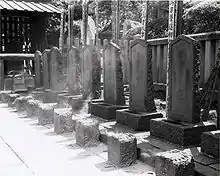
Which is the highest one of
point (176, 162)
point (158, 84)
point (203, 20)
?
point (203, 20)

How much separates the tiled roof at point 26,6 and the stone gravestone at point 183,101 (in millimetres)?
12518

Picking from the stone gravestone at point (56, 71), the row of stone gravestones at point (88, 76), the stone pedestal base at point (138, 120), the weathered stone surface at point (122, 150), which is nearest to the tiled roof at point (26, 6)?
the stone gravestone at point (56, 71)

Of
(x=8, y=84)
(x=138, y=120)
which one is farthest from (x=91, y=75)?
(x=8, y=84)

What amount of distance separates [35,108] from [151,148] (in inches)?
173

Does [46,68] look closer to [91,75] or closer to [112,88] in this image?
[91,75]

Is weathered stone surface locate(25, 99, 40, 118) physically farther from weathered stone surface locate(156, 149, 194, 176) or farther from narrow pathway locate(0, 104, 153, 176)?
weathered stone surface locate(156, 149, 194, 176)

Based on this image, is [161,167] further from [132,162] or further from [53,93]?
[53,93]

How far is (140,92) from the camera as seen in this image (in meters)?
5.88

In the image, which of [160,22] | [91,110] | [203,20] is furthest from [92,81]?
[160,22]

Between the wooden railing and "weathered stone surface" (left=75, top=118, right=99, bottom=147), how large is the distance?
3.54 metres

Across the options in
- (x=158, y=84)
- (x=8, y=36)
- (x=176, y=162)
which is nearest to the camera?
(x=176, y=162)

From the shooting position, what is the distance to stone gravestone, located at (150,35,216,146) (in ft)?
14.9

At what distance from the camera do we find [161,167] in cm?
346

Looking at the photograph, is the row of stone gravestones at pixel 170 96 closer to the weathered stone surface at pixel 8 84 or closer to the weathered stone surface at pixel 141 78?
the weathered stone surface at pixel 141 78
